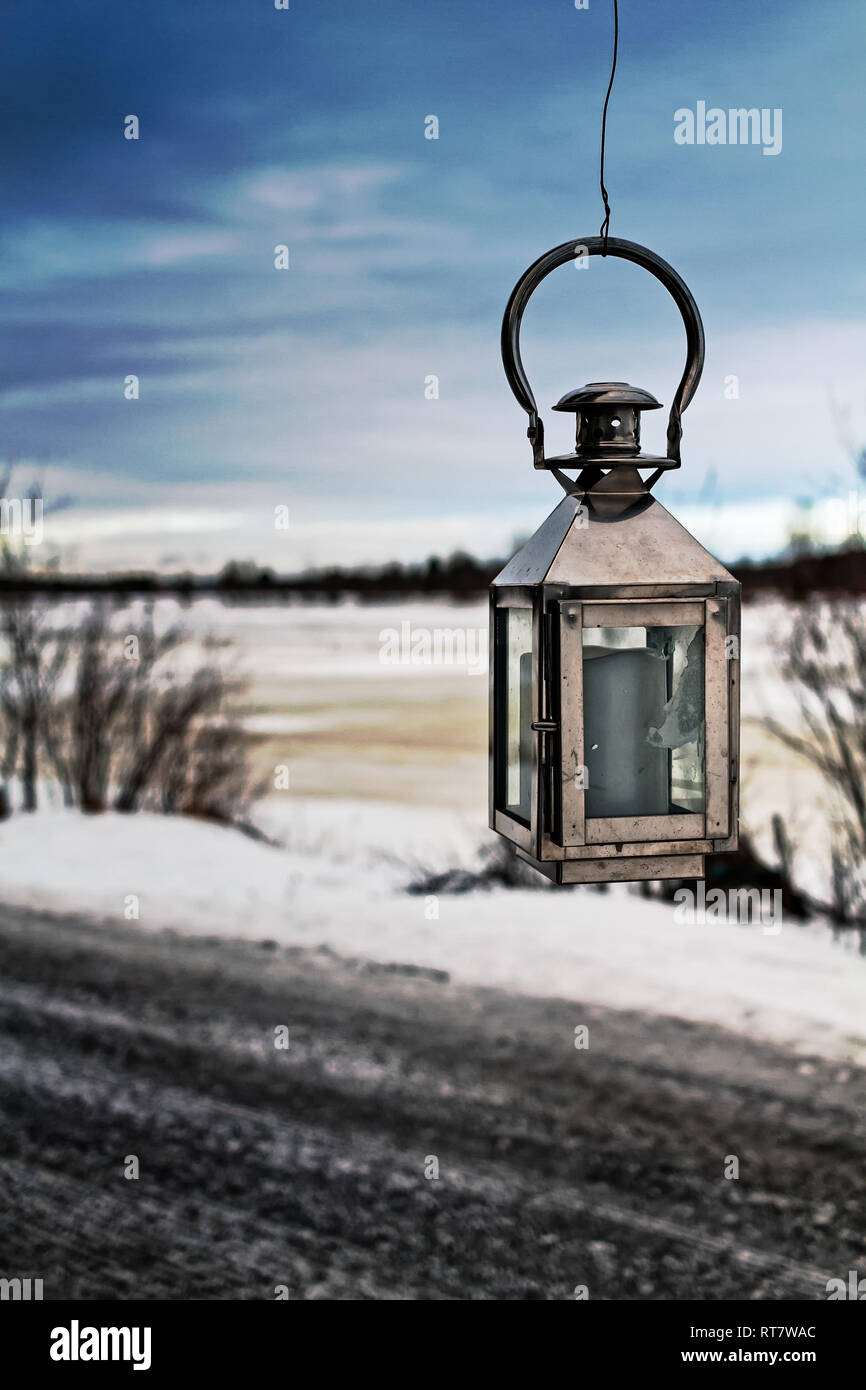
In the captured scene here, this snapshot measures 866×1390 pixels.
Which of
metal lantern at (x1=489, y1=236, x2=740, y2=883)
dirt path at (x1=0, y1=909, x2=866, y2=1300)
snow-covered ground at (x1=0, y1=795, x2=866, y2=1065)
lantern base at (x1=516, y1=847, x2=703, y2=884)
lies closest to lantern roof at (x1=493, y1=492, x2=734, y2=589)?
metal lantern at (x1=489, y1=236, x2=740, y2=883)

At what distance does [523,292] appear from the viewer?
5.67 feet

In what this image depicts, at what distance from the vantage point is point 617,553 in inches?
67.5

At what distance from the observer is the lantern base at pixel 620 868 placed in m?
1.69

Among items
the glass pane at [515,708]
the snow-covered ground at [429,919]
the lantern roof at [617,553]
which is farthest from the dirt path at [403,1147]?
the lantern roof at [617,553]

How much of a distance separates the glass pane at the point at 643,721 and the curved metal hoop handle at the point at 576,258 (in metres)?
0.29

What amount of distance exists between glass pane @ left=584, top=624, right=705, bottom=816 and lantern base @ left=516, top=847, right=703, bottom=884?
7 cm

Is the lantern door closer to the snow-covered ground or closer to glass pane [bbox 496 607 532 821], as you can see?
glass pane [bbox 496 607 532 821]

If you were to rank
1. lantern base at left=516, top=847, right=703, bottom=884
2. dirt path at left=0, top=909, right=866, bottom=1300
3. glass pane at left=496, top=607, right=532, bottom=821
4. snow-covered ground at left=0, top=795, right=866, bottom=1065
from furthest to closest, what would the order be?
1. snow-covered ground at left=0, top=795, right=866, bottom=1065
2. dirt path at left=0, top=909, right=866, bottom=1300
3. glass pane at left=496, top=607, right=532, bottom=821
4. lantern base at left=516, top=847, right=703, bottom=884

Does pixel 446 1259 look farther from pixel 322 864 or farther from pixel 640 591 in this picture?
pixel 322 864

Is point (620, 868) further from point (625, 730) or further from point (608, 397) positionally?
point (608, 397)

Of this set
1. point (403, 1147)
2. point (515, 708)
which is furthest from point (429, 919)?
point (515, 708)

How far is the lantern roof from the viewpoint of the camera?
1.69 metres
